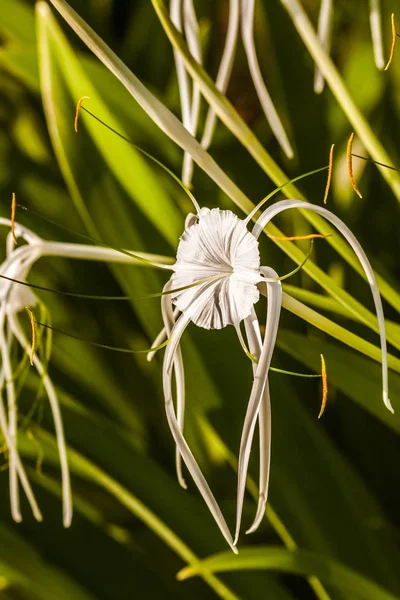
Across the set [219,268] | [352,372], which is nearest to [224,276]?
[219,268]

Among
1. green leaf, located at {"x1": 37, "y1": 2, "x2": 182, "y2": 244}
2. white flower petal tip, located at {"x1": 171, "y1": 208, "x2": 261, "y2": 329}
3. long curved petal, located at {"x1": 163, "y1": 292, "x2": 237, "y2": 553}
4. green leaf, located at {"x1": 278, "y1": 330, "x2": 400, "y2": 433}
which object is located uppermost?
green leaf, located at {"x1": 37, "y1": 2, "x2": 182, "y2": 244}

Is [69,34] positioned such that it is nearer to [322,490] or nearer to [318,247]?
[318,247]

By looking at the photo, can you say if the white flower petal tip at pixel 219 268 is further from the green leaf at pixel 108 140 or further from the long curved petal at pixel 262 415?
the green leaf at pixel 108 140

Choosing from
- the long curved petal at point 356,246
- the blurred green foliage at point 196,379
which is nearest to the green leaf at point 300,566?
the blurred green foliage at point 196,379

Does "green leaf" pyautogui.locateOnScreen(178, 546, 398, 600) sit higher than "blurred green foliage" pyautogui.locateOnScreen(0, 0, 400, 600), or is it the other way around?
"blurred green foliage" pyautogui.locateOnScreen(0, 0, 400, 600)

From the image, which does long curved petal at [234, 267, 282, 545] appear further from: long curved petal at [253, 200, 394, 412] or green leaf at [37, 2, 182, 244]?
green leaf at [37, 2, 182, 244]

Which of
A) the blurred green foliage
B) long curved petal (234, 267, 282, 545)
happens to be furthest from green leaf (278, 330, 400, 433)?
long curved petal (234, 267, 282, 545)

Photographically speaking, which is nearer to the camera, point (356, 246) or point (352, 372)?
point (356, 246)

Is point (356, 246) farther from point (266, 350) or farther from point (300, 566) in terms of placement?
point (300, 566)
